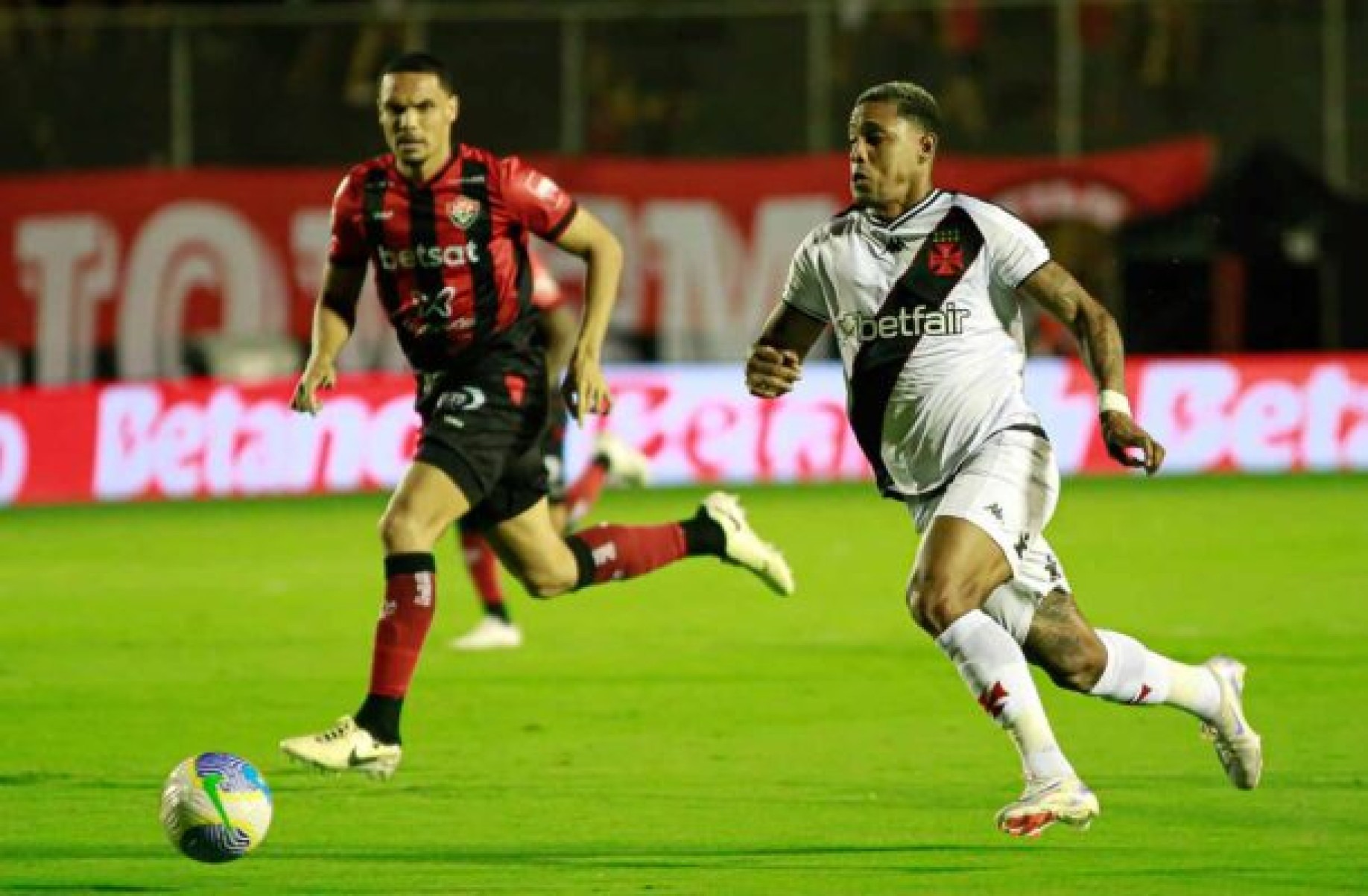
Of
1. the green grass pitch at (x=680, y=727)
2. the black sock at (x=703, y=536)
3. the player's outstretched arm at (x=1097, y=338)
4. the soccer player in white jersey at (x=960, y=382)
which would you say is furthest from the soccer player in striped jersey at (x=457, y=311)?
the player's outstretched arm at (x=1097, y=338)

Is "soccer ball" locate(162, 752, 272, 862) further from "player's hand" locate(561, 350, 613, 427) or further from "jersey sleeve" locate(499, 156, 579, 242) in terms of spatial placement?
"jersey sleeve" locate(499, 156, 579, 242)

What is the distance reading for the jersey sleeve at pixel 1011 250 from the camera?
7398mm

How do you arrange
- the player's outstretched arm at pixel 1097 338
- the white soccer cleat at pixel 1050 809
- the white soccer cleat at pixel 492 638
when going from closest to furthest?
the white soccer cleat at pixel 1050 809 → the player's outstretched arm at pixel 1097 338 → the white soccer cleat at pixel 492 638

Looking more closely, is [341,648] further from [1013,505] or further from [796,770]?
[1013,505]

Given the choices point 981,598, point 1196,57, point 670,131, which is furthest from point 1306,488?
point 981,598

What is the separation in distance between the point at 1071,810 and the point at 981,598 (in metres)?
0.66

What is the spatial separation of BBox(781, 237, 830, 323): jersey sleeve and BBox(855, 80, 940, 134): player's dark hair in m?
0.45

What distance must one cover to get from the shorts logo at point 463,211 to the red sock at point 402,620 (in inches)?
43.3

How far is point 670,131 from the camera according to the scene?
71.6 feet

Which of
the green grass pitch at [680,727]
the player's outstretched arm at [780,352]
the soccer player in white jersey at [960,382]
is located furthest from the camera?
the player's outstretched arm at [780,352]

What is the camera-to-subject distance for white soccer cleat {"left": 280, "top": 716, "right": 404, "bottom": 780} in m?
7.92

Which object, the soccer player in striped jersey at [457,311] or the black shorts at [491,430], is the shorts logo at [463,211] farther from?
the black shorts at [491,430]

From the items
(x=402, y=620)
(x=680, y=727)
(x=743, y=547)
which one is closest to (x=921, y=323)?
(x=402, y=620)

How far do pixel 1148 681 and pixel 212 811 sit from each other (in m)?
2.40
